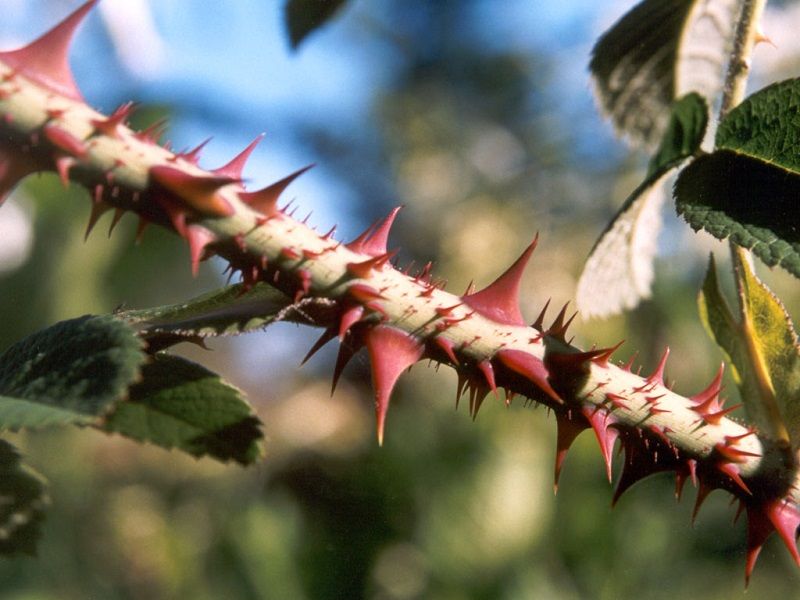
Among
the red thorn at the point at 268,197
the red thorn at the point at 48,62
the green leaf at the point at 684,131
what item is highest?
the green leaf at the point at 684,131

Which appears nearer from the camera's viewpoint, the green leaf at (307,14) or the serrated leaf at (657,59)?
the green leaf at (307,14)

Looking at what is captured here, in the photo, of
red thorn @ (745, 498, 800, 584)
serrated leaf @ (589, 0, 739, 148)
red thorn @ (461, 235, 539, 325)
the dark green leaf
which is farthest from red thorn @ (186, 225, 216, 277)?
serrated leaf @ (589, 0, 739, 148)

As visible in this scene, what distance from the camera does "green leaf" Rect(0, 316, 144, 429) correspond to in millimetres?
603

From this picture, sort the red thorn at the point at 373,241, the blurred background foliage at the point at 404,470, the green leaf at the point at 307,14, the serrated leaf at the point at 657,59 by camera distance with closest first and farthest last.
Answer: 1. the red thorn at the point at 373,241
2. the green leaf at the point at 307,14
3. the serrated leaf at the point at 657,59
4. the blurred background foliage at the point at 404,470

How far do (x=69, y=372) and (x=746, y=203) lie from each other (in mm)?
608

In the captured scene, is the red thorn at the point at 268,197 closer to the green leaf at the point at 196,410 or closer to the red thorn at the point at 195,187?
the red thorn at the point at 195,187

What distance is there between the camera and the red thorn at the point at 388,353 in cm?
69

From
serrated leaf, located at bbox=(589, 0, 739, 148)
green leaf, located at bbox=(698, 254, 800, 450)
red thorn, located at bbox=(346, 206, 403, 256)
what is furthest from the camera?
serrated leaf, located at bbox=(589, 0, 739, 148)

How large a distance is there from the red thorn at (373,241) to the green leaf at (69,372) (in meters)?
0.18

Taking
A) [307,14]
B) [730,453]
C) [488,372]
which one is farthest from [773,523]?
[307,14]

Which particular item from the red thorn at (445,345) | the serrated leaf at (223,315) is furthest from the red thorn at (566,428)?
the serrated leaf at (223,315)

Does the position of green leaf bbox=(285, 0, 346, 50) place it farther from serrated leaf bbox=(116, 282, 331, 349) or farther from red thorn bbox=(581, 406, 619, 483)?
red thorn bbox=(581, 406, 619, 483)

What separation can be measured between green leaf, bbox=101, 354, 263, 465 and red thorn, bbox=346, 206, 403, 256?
6.1 inches

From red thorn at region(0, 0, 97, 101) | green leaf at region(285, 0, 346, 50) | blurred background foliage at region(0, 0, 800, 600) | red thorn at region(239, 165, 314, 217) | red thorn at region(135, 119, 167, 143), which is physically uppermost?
green leaf at region(285, 0, 346, 50)
